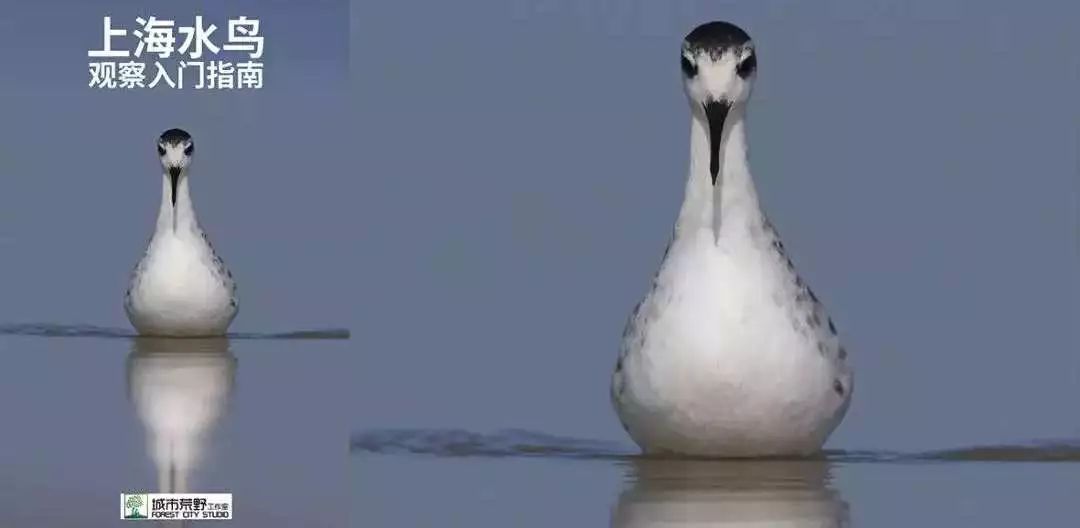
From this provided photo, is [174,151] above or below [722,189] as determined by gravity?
above

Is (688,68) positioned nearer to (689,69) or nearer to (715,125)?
(689,69)

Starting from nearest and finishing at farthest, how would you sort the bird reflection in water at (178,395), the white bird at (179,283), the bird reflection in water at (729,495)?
the bird reflection in water at (729,495)
the bird reflection in water at (178,395)
the white bird at (179,283)

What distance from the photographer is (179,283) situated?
88.5 feet

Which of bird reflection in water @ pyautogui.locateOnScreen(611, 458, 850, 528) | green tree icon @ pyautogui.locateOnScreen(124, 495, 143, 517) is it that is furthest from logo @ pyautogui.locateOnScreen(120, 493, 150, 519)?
bird reflection in water @ pyautogui.locateOnScreen(611, 458, 850, 528)

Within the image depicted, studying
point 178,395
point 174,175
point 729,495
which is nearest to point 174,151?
point 174,175

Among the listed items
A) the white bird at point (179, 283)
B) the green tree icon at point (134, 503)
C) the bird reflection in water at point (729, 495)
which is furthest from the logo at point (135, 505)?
the white bird at point (179, 283)

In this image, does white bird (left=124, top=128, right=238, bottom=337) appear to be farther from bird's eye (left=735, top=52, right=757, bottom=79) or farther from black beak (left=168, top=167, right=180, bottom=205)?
bird's eye (left=735, top=52, right=757, bottom=79)

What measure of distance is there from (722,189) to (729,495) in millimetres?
2601

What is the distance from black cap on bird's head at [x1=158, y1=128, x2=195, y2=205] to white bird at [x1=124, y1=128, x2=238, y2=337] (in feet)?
0.04

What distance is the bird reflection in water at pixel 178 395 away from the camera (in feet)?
54.3

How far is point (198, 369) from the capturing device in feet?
75.2

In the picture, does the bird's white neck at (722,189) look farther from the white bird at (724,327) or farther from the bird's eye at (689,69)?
the bird's eye at (689,69)

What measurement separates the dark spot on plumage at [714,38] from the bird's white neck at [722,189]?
19.9 inches

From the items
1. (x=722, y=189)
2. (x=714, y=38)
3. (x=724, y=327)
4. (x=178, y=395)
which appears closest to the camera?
(x=724, y=327)
